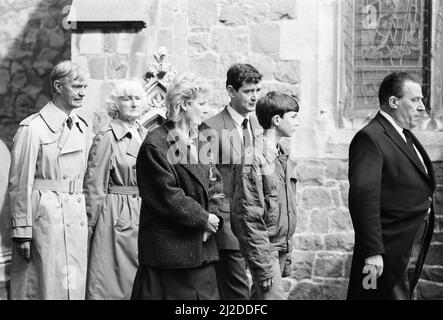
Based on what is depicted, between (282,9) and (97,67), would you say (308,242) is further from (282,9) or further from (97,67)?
(97,67)

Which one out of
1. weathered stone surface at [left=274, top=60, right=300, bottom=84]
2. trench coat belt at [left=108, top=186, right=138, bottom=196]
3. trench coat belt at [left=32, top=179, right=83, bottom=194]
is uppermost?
weathered stone surface at [left=274, top=60, right=300, bottom=84]

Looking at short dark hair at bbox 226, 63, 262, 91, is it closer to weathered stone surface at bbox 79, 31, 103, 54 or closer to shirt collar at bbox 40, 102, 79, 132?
shirt collar at bbox 40, 102, 79, 132

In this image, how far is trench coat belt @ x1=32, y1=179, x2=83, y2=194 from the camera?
521 cm

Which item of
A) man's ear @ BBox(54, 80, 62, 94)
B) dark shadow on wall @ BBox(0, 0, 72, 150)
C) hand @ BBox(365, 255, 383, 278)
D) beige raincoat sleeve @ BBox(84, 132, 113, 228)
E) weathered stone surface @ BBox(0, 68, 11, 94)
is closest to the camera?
hand @ BBox(365, 255, 383, 278)

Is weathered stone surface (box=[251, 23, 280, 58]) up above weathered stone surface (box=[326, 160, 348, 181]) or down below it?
above

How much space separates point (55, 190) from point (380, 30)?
12.4ft

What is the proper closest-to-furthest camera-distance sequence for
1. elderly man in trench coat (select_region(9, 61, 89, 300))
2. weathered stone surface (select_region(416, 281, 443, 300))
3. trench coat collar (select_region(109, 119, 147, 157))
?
elderly man in trench coat (select_region(9, 61, 89, 300)) < trench coat collar (select_region(109, 119, 147, 157)) < weathered stone surface (select_region(416, 281, 443, 300))

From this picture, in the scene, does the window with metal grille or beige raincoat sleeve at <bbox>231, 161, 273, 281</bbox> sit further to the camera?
the window with metal grille

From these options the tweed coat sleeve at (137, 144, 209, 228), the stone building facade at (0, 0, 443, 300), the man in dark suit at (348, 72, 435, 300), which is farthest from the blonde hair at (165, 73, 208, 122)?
the stone building facade at (0, 0, 443, 300)

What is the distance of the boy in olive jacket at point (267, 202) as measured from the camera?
4402mm

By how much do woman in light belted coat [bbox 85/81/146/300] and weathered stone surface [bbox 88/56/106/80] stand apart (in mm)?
1794
